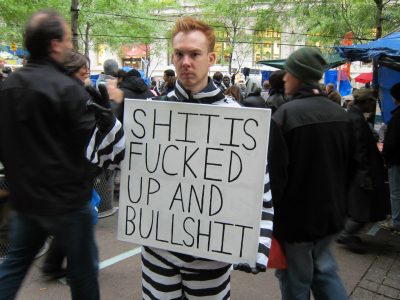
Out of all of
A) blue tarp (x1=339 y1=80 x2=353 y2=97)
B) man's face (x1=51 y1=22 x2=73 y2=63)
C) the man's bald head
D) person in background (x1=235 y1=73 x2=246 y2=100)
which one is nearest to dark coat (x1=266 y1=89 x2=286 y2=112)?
→ person in background (x1=235 y1=73 x2=246 y2=100)

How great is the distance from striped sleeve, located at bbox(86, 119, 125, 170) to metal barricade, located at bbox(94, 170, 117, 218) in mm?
2985

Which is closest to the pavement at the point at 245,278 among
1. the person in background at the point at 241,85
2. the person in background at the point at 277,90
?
the person in background at the point at 277,90

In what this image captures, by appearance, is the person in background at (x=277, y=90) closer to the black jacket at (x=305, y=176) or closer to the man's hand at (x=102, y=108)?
the black jacket at (x=305, y=176)

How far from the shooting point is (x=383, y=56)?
17.1ft

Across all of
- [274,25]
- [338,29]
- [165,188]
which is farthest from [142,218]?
[338,29]

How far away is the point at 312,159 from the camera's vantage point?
2.33m

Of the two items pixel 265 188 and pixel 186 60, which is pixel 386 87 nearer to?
pixel 265 188

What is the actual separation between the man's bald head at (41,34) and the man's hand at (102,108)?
442 millimetres

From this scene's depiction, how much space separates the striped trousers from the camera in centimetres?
185

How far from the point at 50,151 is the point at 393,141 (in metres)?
3.95

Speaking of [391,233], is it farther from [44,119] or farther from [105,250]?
[44,119]

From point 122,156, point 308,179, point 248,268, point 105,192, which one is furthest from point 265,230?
point 105,192

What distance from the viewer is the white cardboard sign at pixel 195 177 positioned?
177 cm

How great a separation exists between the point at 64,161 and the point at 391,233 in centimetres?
442
